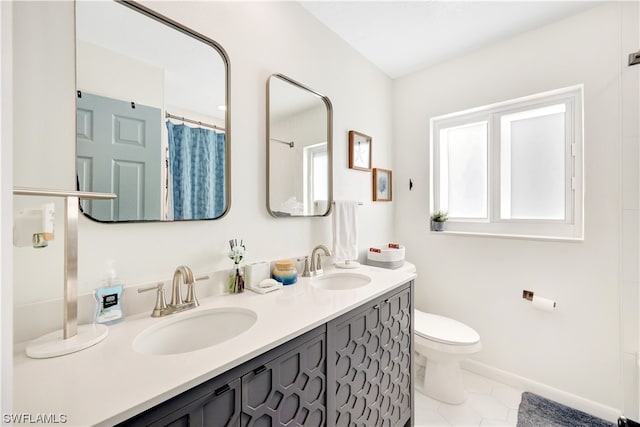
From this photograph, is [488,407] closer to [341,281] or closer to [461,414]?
[461,414]

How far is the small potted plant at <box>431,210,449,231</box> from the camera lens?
7.18 ft

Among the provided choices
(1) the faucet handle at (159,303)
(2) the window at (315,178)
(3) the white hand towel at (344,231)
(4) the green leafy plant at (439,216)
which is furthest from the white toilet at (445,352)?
(1) the faucet handle at (159,303)

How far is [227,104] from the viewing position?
47.9 inches

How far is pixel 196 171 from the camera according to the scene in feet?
3.73

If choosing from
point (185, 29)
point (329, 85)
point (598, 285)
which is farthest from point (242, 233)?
point (598, 285)

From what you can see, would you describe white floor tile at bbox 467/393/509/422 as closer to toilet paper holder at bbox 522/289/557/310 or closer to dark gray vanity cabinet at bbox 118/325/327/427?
toilet paper holder at bbox 522/289/557/310

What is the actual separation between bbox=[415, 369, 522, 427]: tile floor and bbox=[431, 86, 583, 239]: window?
110 cm

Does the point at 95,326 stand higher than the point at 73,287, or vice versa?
the point at 73,287

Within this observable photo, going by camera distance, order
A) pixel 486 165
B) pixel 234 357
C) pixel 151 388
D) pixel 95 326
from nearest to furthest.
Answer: pixel 151 388
pixel 234 357
pixel 95 326
pixel 486 165

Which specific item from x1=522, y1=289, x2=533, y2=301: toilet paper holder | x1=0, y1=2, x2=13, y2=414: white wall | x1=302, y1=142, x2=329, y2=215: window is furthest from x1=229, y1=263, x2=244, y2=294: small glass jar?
x1=522, y1=289, x2=533, y2=301: toilet paper holder

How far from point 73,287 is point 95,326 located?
0.49 feet

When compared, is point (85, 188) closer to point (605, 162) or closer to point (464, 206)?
point (464, 206)

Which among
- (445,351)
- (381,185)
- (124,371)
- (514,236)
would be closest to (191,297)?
(124,371)

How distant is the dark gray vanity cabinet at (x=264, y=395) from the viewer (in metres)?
0.60
